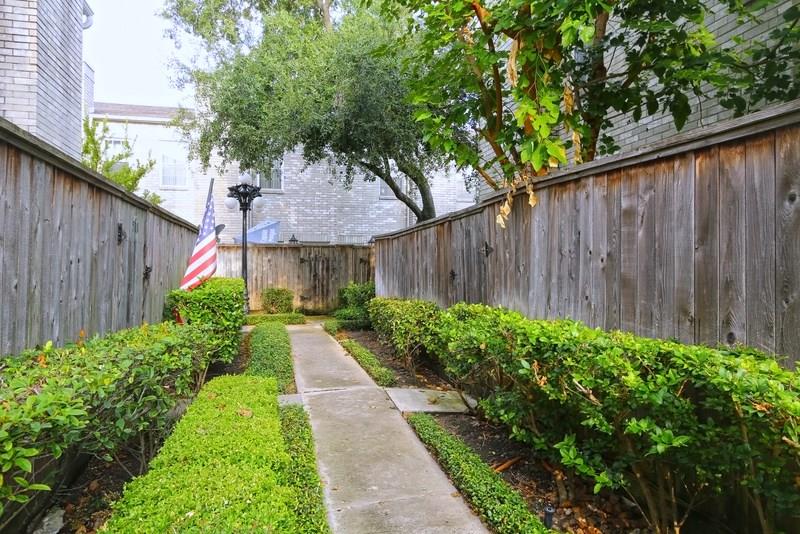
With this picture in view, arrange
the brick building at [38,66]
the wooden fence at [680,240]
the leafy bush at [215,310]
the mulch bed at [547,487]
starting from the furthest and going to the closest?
the leafy bush at [215,310] < the brick building at [38,66] < the mulch bed at [547,487] < the wooden fence at [680,240]

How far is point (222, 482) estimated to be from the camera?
84.4 inches

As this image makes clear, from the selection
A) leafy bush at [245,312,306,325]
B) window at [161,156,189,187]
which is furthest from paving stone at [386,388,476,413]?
window at [161,156,189,187]

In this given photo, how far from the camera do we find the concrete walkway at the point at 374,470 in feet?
8.54

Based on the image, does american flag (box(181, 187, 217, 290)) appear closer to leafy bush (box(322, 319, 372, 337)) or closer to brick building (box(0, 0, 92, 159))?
brick building (box(0, 0, 92, 159))

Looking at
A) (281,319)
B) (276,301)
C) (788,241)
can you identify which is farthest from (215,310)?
(276,301)

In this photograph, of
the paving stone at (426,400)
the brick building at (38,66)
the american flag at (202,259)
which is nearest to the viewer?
the paving stone at (426,400)

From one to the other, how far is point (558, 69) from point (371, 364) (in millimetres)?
4151

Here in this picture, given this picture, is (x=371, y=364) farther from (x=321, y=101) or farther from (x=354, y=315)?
(x=321, y=101)

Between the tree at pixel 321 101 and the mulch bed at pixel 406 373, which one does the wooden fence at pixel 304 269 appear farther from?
the mulch bed at pixel 406 373

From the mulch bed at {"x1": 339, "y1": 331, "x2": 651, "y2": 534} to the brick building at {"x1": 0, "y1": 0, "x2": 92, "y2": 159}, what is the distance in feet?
18.2

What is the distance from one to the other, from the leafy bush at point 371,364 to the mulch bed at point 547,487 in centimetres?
128

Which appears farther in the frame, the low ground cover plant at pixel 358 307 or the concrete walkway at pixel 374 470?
the low ground cover plant at pixel 358 307

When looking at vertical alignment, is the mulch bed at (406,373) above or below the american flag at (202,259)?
A: below

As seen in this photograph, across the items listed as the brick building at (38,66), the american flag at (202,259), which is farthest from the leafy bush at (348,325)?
the brick building at (38,66)
